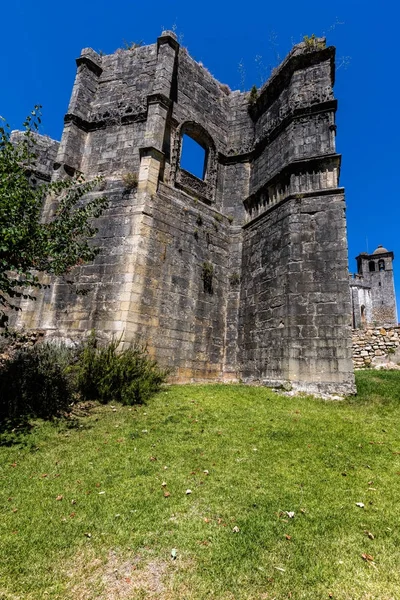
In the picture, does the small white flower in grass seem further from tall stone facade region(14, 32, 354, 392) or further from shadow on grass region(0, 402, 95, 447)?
tall stone facade region(14, 32, 354, 392)

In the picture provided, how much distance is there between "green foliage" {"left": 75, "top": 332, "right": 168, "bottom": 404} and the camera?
7328mm

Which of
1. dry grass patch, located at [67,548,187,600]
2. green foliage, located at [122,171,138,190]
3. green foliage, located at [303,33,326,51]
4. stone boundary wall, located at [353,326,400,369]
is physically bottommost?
dry grass patch, located at [67,548,187,600]

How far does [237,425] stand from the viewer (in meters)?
6.11

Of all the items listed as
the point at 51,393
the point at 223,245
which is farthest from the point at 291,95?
the point at 51,393

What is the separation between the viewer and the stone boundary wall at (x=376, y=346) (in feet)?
38.8

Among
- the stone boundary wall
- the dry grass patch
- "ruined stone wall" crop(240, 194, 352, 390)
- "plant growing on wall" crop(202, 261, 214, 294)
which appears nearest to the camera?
the dry grass patch

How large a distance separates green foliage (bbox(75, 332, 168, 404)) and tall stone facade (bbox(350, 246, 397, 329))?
34321mm

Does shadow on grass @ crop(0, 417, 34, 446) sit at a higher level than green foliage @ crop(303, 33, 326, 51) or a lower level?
lower

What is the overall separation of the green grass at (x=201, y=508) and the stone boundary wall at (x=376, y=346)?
6058 mm

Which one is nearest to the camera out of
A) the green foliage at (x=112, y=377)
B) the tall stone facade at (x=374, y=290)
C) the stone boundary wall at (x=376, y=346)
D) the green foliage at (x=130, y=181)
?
the green foliage at (x=112, y=377)

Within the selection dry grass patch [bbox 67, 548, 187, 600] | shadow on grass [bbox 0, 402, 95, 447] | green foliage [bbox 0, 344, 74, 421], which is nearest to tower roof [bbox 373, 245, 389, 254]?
green foliage [bbox 0, 344, 74, 421]

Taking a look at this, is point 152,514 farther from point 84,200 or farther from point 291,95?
point 291,95

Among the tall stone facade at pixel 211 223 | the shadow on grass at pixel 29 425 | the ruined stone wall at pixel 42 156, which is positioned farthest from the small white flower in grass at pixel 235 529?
the ruined stone wall at pixel 42 156

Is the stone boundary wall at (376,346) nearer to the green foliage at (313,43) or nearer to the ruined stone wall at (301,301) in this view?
the ruined stone wall at (301,301)
